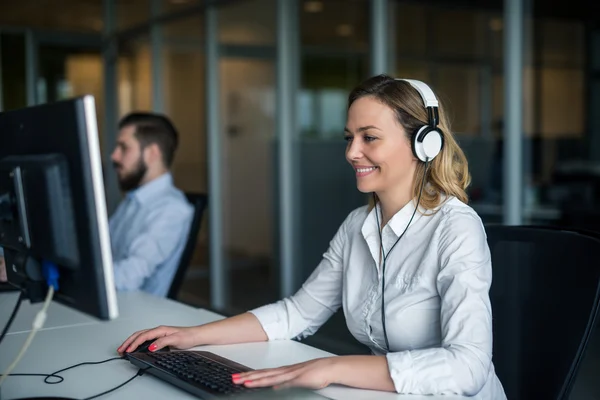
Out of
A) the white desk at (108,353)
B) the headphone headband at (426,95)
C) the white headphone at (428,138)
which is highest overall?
the headphone headband at (426,95)

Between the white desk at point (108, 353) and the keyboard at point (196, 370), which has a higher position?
the keyboard at point (196, 370)

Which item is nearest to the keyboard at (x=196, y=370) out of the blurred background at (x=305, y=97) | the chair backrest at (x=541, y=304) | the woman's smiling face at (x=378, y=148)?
the woman's smiling face at (x=378, y=148)

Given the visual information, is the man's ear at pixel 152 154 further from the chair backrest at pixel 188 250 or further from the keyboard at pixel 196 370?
the keyboard at pixel 196 370

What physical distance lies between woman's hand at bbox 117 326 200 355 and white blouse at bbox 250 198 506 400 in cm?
19

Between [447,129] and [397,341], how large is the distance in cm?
52

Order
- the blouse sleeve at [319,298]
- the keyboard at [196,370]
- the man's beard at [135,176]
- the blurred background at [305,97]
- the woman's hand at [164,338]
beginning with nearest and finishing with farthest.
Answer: the keyboard at [196,370], the woman's hand at [164,338], the blouse sleeve at [319,298], the man's beard at [135,176], the blurred background at [305,97]

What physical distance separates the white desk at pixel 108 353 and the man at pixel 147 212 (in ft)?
1.46

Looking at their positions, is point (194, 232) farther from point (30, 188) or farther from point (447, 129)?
point (30, 188)

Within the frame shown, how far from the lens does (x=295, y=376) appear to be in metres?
1.35

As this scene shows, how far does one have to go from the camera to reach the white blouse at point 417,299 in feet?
4.50

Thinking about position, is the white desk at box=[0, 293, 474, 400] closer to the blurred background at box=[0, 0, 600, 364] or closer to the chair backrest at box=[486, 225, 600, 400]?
the chair backrest at box=[486, 225, 600, 400]

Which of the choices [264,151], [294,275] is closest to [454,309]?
[294,275]

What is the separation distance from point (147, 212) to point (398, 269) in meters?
1.55

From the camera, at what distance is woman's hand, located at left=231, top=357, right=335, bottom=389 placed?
134 cm
